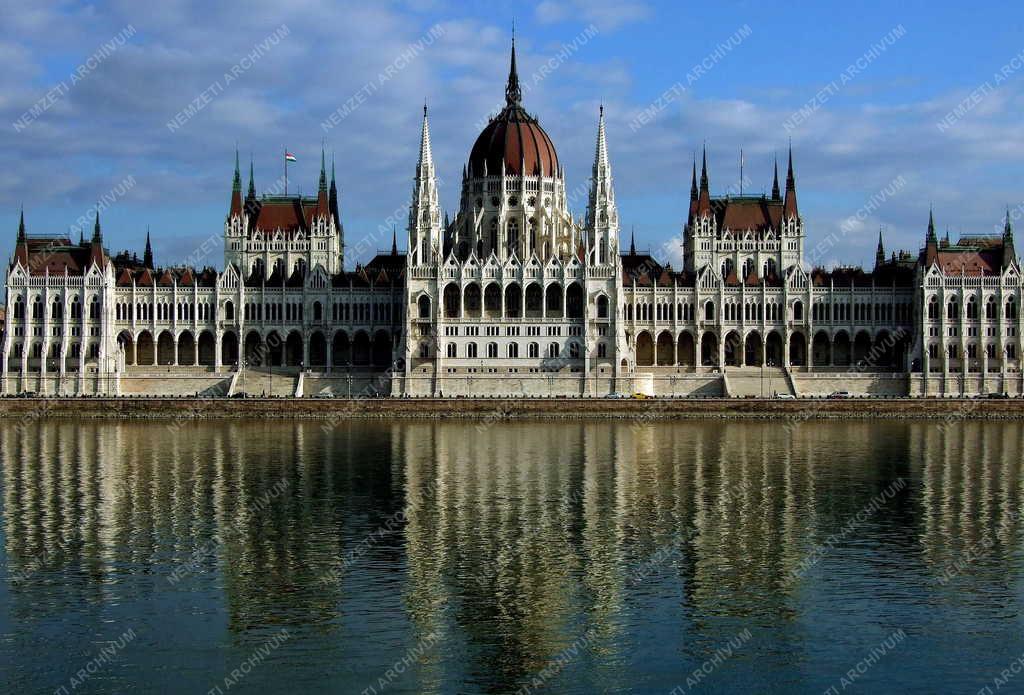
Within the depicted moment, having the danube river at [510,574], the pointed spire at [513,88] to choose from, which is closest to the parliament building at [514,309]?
the pointed spire at [513,88]

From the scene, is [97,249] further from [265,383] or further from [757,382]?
[757,382]

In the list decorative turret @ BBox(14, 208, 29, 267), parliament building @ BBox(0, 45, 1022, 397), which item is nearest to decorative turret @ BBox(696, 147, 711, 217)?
parliament building @ BBox(0, 45, 1022, 397)

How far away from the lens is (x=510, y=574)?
1629 inches

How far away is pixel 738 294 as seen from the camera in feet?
395

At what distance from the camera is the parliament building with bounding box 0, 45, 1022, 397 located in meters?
112

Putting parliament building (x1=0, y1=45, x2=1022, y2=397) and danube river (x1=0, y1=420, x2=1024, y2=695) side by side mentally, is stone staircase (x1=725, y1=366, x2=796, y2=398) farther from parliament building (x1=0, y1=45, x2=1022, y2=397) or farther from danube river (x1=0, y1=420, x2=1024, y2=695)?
danube river (x1=0, y1=420, x2=1024, y2=695)

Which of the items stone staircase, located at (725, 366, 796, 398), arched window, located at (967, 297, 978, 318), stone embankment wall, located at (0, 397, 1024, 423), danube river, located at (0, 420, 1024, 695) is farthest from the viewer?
arched window, located at (967, 297, 978, 318)

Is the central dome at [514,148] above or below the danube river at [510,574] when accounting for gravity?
above

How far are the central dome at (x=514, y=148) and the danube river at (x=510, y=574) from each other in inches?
2162

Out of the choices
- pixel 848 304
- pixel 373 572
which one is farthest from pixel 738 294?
pixel 373 572

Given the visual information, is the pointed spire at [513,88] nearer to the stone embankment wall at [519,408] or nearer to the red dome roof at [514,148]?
the red dome roof at [514,148]

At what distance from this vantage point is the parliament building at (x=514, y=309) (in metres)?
112

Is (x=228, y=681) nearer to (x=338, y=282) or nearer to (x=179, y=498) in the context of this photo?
(x=179, y=498)

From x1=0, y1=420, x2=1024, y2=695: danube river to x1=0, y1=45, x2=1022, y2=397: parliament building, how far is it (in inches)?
1553
